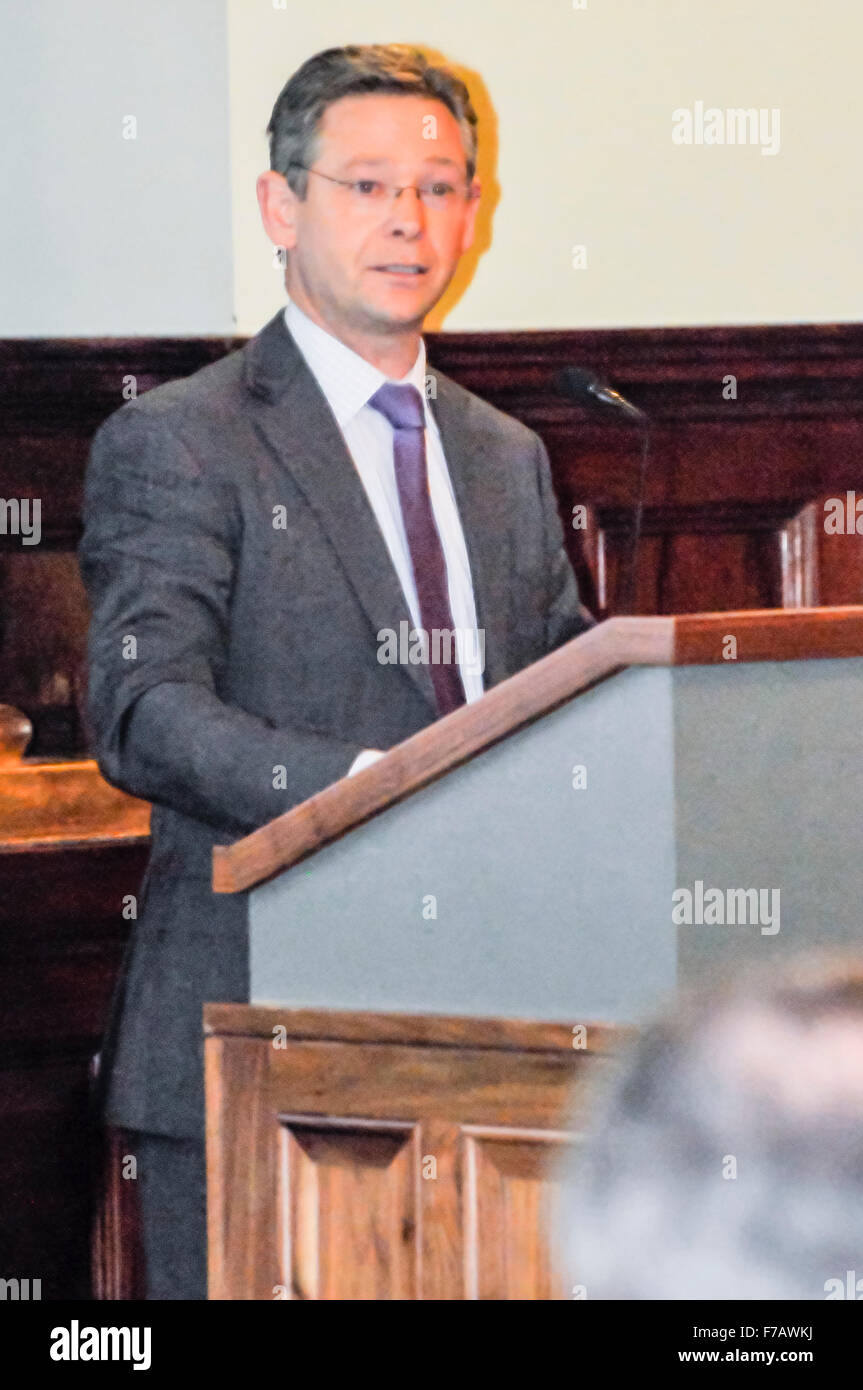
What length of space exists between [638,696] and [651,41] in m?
2.06

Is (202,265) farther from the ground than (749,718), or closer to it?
farther from the ground

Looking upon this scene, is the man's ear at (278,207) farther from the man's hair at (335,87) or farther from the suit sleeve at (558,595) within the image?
the suit sleeve at (558,595)

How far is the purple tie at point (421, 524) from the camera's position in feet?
7.14

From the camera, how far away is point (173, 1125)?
2141 mm

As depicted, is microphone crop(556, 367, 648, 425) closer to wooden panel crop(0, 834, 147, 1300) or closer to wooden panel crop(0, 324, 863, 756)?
wooden panel crop(0, 324, 863, 756)

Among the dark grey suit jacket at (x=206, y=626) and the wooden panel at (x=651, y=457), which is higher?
the wooden panel at (x=651, y=457)

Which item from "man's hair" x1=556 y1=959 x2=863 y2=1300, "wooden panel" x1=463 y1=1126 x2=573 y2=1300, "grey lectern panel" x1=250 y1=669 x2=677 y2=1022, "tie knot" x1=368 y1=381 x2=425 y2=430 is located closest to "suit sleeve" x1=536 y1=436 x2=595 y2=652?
"tie knot" x1=368 y1=381 x2=425 y2=430

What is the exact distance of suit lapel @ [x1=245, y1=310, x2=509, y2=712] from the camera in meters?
2.16

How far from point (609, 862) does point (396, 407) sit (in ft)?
2.86

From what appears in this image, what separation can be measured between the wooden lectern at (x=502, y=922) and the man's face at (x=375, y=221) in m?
0.80

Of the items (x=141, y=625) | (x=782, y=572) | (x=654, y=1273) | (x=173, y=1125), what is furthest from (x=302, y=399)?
(x=654, y=1273)

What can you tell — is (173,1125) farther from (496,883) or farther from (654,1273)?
(654,1273)

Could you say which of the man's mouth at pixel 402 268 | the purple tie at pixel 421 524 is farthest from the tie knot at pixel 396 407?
the man's mouth at pixel 402 268

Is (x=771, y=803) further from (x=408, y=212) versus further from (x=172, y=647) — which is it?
(x=408, y=212)
